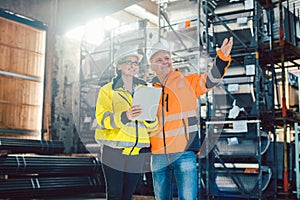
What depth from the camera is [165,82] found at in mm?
2795

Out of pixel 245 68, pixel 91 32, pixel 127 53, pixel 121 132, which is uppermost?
pixel 91 32

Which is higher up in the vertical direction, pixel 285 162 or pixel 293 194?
pixel 285 162

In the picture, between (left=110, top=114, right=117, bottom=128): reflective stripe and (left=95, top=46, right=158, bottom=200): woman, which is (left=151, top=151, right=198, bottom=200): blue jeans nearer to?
(left=95, top=46, right=158, bottom=200): woman

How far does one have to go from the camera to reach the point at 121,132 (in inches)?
96.7

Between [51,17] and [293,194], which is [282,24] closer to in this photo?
[293,194]

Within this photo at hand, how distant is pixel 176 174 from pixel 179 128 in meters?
0.32

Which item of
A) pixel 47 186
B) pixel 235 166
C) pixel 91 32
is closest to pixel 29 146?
pixel 47 186

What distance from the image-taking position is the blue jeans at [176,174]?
266 cm

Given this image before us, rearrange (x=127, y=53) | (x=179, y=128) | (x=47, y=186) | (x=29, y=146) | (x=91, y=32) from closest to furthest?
(x=127, y=53) < (x=179, y=128) < (x=47, y=186) < (x=29, y=146) < (x=91, y=32)

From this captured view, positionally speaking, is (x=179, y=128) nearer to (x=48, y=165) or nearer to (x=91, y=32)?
(x=48, y=165)

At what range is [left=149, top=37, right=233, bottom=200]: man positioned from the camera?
8.80ft

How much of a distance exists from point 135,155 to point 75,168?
17.0 ft

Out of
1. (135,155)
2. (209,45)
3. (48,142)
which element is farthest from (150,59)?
(48,142)

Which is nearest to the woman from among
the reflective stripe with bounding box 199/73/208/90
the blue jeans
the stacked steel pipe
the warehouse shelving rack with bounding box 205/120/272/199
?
the blue jeans
